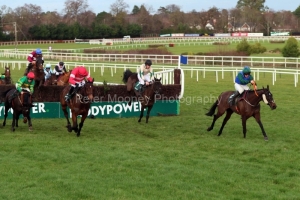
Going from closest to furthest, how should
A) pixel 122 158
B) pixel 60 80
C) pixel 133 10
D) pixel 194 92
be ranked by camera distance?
pixel 122 158, pixel 60 80, pixel 194 92, pixel 133 10

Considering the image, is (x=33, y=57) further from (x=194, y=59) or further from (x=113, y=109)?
(x=194, y=59)

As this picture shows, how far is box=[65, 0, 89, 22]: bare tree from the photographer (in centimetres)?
11240

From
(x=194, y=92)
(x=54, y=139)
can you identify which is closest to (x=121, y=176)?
(x=54, y=139)

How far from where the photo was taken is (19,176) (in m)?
7.36

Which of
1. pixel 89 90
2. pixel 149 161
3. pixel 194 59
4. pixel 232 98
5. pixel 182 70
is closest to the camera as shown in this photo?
pixel 149 161

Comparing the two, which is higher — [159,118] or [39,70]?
[39,70]

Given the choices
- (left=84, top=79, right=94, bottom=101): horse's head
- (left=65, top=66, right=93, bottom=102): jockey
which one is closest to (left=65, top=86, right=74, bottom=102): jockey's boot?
(left=65, top=66, right=93, bottom=102): jockey

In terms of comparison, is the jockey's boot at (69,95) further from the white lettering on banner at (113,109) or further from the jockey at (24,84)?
the white lettering on banner at (113,109)

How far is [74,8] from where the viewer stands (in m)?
113

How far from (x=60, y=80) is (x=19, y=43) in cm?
6027

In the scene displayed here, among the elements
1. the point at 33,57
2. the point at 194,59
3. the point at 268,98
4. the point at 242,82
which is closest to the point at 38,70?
the point at 33,57

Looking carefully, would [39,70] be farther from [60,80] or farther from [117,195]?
[117,195]

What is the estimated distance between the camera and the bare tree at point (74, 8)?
11240 cm

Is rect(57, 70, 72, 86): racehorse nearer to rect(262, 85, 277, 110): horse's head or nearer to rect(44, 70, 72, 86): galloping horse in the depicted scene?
rect(44, 70, 72, 86): galloping horse
